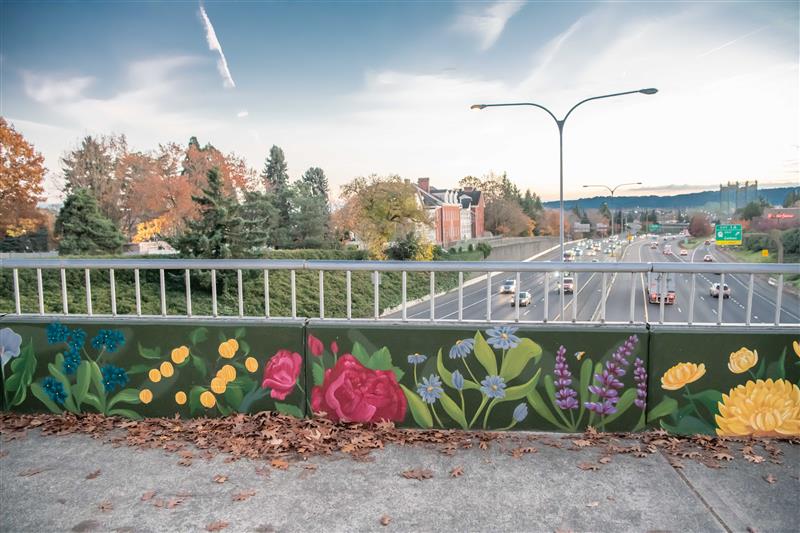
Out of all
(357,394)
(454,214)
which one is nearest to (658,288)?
(357,394)

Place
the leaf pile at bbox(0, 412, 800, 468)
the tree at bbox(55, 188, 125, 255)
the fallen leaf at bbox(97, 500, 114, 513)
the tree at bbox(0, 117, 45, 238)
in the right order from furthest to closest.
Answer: the tree at bbox(55, 188, 125, 255)
the tree at bbox(0, 117, 45, 238)
the leaf pile at bbox(0, 412, 800, 468)
the fallen leaf at bbox(97, 500, 114, 513)

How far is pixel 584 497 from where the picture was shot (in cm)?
277

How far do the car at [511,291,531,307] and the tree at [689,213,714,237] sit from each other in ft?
8.46

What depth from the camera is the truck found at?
12.2 ft

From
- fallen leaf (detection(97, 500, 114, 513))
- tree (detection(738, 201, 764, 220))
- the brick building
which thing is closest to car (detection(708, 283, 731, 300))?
tree (detection(738, 201, 764, 220))

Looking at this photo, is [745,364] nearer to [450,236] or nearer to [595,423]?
[595,423]

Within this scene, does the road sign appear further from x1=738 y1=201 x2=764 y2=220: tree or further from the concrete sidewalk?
the concrete sidewalk

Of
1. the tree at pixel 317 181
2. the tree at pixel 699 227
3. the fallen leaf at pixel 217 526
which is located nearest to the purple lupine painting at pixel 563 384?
the fallen leaf at pixel 217 526

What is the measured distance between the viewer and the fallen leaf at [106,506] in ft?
8.84

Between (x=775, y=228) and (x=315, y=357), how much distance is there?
4.53m

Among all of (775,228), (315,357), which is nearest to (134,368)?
(315,357)

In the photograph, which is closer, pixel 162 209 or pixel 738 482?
pixel 738 482

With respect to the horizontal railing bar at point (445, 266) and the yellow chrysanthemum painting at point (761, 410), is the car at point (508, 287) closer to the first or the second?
the horizontal railing bar at point (445, 266)

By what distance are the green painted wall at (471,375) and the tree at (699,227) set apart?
239 cm
